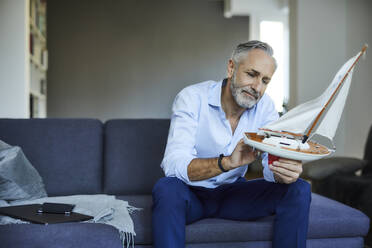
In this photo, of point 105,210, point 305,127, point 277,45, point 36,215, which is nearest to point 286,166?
point 305,127

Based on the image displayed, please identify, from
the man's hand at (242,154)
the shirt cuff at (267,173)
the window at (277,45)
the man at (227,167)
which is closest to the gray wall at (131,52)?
the window at (277,45)

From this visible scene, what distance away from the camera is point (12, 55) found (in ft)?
11.0

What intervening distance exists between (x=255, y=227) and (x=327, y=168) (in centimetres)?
113

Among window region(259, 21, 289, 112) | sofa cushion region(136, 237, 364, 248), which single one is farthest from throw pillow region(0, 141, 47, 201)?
window region(259, 21, 289, 112)

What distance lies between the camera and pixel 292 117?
1.40 m

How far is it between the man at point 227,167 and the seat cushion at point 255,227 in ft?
0.14

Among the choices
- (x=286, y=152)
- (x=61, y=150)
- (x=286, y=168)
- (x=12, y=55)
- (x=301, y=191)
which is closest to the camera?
(x=286, y=152)

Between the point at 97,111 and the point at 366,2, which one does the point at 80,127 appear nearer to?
the point at 366,2

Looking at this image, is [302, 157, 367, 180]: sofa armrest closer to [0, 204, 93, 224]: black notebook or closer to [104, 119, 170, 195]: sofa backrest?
[104, 119, 170, 195]: sofa backrest

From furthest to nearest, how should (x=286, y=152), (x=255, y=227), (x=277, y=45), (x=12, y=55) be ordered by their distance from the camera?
(x=277, y=45) < (x=12, y=55) < (x=255, y=227) < (x=286, y=152)

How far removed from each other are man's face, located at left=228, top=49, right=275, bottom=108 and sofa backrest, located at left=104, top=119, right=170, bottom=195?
64 cm

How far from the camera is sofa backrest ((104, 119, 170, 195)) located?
2176 mm

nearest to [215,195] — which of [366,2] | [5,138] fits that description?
[5,138]

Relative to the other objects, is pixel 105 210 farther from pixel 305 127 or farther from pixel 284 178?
pixel 305 127
